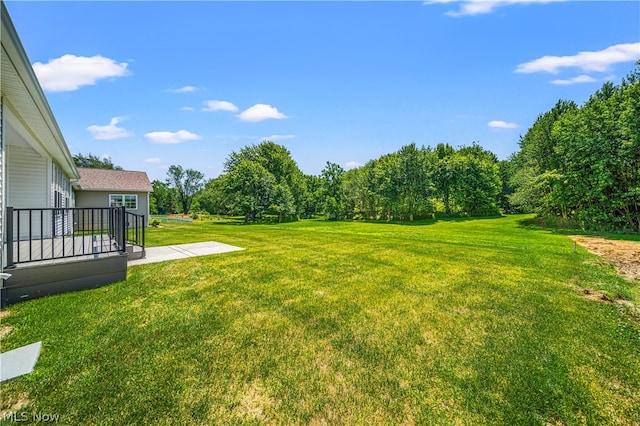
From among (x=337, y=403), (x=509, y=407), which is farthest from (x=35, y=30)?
(x=509, y=407)

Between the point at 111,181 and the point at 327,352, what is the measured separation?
80.1 ft

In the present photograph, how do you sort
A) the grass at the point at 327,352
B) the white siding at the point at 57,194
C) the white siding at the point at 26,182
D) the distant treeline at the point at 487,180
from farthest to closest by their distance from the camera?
the distant treeline at the point at 487,180 < the white siding at the point at 57,194 < the white siding at the point at 26,182 < the grass at the point at 327,352

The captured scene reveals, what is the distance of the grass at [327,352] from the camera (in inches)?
81.7

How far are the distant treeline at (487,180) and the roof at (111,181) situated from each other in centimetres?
716

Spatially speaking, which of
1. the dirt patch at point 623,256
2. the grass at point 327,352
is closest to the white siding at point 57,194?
the grass at point 327,352

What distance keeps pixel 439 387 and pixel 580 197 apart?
22.5 meters

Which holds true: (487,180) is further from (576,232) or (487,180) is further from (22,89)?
(22,89)

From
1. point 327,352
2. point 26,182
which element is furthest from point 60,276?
point 26,182

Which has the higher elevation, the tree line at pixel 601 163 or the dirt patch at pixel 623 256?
the tree line at pixel 601 163

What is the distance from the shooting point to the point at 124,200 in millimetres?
20484

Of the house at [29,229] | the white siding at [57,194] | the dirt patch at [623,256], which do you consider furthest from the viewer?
the white siding at [57,194]

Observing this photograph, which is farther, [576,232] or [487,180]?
[487,180]

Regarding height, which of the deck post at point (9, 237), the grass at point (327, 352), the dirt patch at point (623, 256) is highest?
the deck post at point (9, 237)

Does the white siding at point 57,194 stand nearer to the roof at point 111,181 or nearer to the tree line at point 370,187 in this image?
the roof at point 111,181
